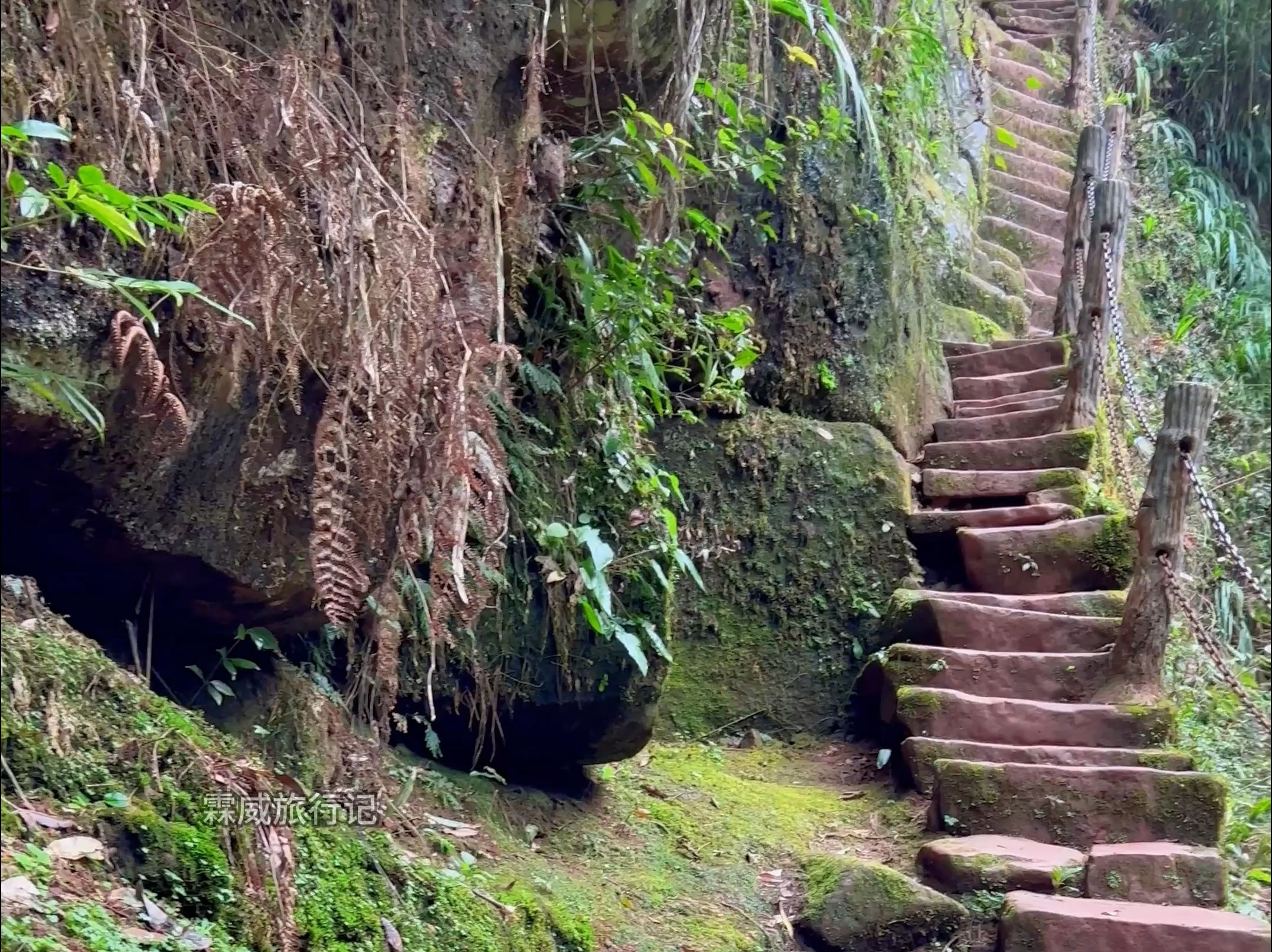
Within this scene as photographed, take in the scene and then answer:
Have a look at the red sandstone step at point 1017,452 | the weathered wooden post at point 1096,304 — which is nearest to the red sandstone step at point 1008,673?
the red sandstone step at point 1017,452

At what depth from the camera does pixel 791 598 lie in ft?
17.9

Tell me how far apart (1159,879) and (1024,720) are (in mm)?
917

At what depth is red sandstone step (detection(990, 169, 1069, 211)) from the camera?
10.3 m

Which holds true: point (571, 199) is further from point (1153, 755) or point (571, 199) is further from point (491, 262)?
point (1153, 755)

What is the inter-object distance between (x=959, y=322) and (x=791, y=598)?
3.21 meters

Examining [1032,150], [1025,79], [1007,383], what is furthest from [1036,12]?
[1007,383]

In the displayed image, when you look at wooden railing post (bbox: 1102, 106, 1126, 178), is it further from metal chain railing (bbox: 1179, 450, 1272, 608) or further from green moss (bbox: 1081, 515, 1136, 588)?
metal chain railing (bbox: 1179, 450, 1272, 608)

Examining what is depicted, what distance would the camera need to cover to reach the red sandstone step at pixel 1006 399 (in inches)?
258

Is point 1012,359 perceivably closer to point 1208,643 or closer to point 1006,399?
point 1006,399

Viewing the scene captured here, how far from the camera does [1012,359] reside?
23.2 feet

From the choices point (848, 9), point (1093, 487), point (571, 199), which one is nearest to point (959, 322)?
point (1093, 487)

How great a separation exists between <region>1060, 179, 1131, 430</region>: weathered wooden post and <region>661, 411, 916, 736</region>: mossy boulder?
115 centimetres

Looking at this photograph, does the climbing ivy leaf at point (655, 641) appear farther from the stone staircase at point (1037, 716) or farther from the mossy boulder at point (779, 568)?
the mossy boulder at point (779, 568)

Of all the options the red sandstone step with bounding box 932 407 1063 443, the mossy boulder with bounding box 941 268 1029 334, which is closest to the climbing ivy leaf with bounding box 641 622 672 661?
the red sandstone step with bounding box 932 407 1063 443
